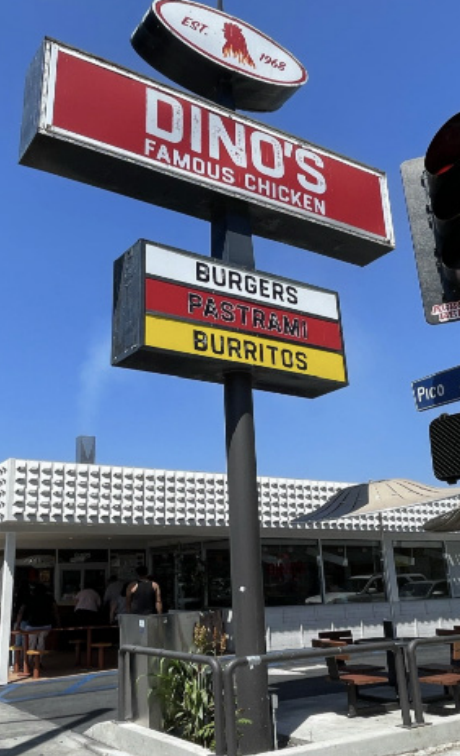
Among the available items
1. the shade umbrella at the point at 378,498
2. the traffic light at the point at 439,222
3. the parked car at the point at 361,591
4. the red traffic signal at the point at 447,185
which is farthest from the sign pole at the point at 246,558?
the parked car at the point at 361,591

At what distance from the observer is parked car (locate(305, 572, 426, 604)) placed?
682 inches

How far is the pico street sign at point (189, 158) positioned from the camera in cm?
700

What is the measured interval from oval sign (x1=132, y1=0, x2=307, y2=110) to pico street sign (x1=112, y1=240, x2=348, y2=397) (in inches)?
117

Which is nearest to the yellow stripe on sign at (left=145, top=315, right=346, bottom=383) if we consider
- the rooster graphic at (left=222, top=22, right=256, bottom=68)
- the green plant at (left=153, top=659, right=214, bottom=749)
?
the green plant at (left=153, top=659, right=214, bottom=749)

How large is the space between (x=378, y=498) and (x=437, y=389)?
6.70m

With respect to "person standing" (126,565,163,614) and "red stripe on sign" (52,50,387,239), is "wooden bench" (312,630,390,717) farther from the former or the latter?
"red stripe on sign" (52,50,387,239)

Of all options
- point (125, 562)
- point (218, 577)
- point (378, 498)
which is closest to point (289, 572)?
point (218, 577)

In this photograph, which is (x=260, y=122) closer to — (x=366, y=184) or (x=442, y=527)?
(x=366, y=184)

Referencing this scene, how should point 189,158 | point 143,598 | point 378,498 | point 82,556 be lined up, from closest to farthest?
1. point 189,158
2. point 143,598
3. point 378,498
4. point 82,556

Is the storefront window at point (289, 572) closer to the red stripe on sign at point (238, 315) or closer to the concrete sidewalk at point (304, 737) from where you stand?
the concrete sidewalk at point (304, 737)

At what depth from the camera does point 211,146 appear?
25.6 ft

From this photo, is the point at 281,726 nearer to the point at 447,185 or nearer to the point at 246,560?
the point at 246,560

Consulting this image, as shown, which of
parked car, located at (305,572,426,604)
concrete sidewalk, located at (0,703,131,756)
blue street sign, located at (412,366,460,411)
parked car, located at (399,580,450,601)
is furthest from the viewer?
parked car, located at (399,580,450,601)

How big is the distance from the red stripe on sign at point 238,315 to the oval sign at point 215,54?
3.39 metres
